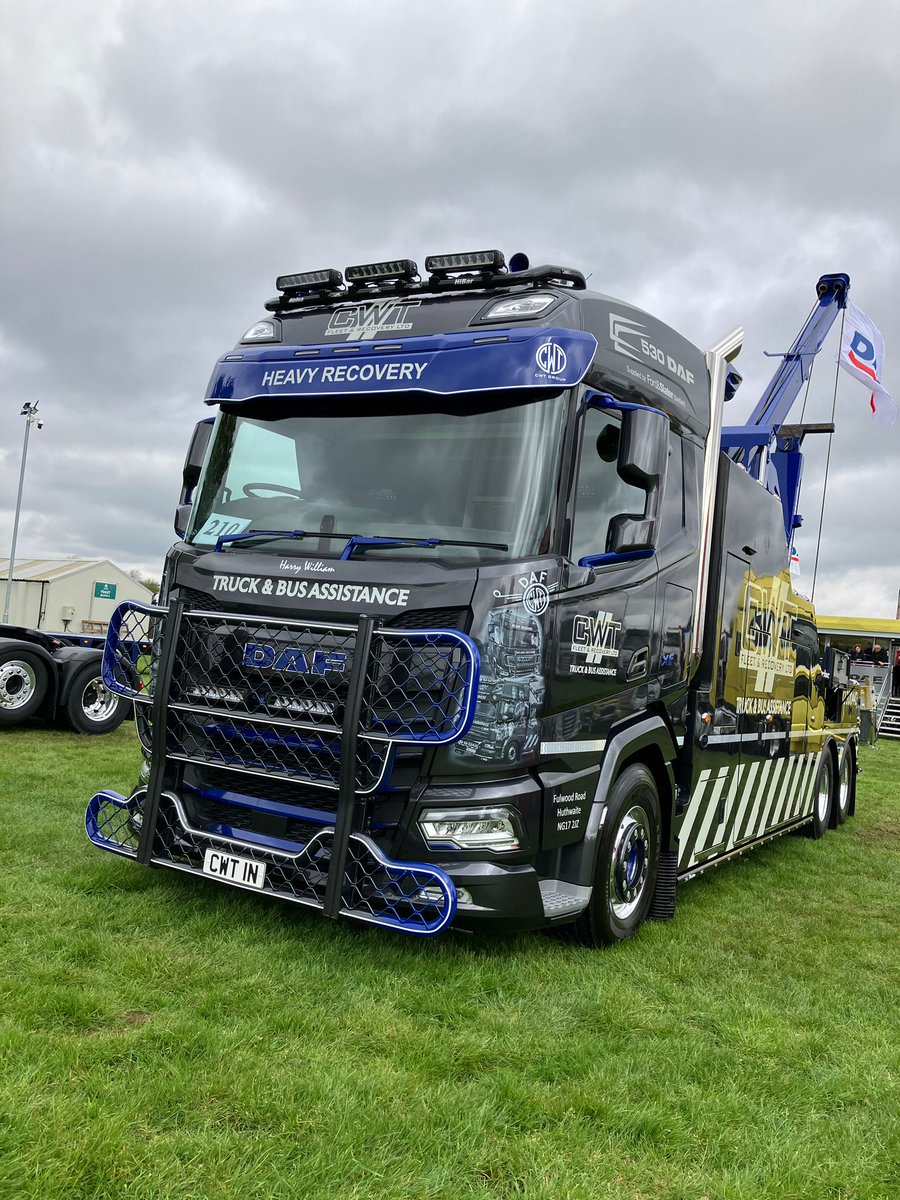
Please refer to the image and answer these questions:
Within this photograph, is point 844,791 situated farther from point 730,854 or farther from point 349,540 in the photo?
point 349,540

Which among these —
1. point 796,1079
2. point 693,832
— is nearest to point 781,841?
point 693,832

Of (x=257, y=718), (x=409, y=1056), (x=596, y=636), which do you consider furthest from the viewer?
(x=596, y=636)

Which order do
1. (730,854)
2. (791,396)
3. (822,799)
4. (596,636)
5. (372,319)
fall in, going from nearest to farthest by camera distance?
(596,636) → (372,319) → (730,854) → (822,799) → (791,396)

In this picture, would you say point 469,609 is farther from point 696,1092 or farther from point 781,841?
point 781,841

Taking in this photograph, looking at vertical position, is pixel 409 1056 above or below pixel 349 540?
below

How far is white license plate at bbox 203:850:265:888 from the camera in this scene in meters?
4.37

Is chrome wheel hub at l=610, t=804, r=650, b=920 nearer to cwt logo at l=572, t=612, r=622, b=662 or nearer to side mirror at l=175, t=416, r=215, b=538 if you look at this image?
cwt logo at l=572, t=612, r=622, b=662

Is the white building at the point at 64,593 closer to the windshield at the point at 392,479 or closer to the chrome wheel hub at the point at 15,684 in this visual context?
the chrome wheel hub at the point at 15,684

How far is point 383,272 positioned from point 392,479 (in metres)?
1.30

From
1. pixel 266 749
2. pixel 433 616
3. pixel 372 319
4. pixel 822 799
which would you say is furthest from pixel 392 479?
pixel 822 799

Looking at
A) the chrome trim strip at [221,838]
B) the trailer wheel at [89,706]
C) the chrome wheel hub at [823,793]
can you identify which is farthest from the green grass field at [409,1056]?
the trailer wheel at [89,706]

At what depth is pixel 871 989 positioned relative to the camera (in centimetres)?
481

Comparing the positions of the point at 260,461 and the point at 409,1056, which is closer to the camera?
the point at 409,1056

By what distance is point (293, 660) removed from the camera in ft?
14.6
